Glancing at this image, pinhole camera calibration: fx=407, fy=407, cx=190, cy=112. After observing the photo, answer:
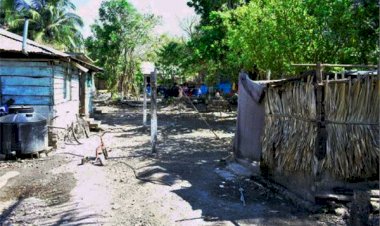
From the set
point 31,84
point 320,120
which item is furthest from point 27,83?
point 320,120

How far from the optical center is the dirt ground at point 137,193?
592 cm

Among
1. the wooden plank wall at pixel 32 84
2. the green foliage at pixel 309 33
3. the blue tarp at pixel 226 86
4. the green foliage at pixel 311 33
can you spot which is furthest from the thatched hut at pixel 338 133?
the blue tarp at pixel 226 86

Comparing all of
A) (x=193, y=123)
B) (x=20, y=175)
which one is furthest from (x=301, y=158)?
(x=193, y=123)

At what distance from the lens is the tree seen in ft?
106

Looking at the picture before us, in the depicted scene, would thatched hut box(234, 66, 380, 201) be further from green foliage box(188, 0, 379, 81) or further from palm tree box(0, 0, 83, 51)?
palm tree box(0, 0, 83, 51)

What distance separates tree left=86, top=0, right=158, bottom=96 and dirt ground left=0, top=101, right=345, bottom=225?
2171 centimetres

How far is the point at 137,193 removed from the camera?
7324 millimetres

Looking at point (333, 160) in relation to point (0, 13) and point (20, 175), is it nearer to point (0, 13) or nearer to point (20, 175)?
point (20, 175)

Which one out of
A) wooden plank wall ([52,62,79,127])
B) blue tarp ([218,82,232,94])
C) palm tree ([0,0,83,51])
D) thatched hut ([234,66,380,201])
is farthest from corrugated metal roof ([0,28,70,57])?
blue tarp ([218,82,232,94])

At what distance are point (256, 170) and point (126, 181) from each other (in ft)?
8.72

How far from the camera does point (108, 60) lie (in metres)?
34.3

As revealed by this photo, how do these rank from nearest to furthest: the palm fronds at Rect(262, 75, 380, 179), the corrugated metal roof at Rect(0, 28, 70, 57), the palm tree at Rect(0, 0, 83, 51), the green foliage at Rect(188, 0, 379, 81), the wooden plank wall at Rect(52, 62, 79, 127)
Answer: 1. the palm fronds at Rect(262, 75, 380, 179)
2. the green foliage at Rect(188, 0, 379, 81)
3. the corrugated metal roof at Rect(0, 28, 70, 57)
4. the wooden plank wall at Rect(52, 62, 79, 127)
5. the palm tree at Rect(0, 0, 83, 51)

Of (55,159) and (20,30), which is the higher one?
(20,30)

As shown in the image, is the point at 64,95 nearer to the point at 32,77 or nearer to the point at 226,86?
the point at 32,77
